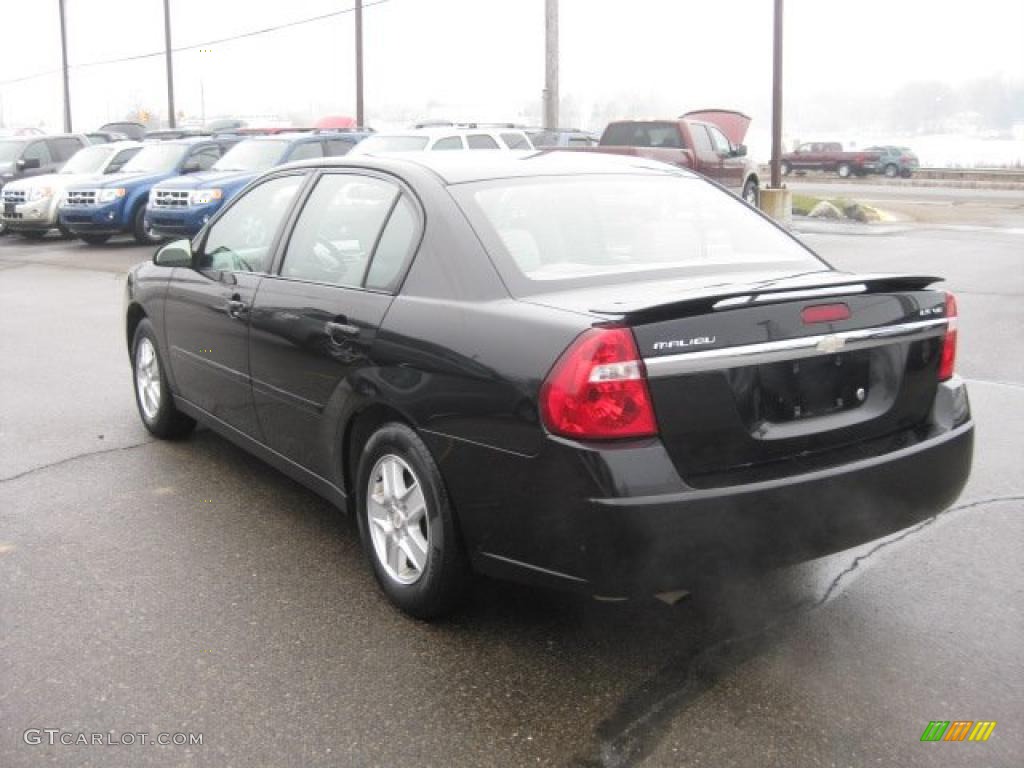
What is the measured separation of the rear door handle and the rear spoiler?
106 cm

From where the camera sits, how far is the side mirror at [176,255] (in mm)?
5387

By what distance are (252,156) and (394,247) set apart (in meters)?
14.4

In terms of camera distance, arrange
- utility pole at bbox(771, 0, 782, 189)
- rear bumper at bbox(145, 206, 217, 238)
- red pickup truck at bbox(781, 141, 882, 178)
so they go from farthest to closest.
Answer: red pickup truck at bbox(781, 141, 882, 178), utility pole at bbox(771, 0, 782, 189), rear bumper at bbox(145, 206, 217, 238)

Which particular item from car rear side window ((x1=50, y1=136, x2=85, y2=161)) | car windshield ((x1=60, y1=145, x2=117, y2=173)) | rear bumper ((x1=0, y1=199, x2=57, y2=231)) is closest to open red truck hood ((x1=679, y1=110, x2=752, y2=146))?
car windshield ((x1=60, y1=145, x2=117, y2=173))

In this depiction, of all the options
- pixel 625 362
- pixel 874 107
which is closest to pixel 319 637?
pixel 625 362

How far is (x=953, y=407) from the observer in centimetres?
373

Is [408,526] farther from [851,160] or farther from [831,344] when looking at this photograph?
[851,160]

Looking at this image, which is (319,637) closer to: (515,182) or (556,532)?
(556,532)

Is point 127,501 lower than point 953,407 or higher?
lower

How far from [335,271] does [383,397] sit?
0.77 metres

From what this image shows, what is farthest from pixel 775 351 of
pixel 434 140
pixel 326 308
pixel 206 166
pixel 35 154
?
pixel 35 154

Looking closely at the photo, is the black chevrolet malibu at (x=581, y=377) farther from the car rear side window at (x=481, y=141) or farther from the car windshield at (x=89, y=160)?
the car windshield at (x=89, y=160)

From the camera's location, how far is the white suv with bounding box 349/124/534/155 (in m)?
16.5

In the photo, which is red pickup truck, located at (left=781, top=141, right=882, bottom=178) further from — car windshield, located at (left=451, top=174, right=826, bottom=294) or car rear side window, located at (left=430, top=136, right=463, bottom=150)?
car windshield, located at (left=451, top=174, right=826, bottom=294)
